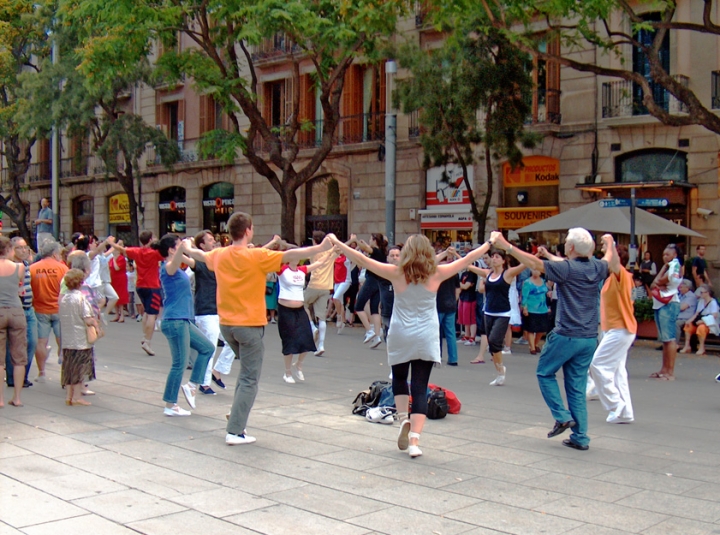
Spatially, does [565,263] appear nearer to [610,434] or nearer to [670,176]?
[610,434]

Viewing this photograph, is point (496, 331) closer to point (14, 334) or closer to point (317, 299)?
point (317, 299)

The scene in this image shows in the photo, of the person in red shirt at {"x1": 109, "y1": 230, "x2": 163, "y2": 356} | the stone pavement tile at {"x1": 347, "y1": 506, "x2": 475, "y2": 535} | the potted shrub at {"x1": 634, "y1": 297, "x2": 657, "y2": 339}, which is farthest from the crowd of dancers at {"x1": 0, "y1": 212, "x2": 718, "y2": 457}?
the potted shrub at {"x1": 634, "y1": 297, "x2": 657, "y2": 339}

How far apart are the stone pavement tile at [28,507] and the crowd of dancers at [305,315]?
192 cm

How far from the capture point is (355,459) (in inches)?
275

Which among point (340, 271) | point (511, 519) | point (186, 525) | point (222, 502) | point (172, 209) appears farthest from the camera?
point (172, 209)

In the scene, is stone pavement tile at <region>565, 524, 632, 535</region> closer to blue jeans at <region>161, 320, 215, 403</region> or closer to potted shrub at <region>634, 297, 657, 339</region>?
blue jeans at <region>161, 320, 215, 403</region>

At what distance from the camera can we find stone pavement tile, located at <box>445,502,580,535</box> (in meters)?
5.20

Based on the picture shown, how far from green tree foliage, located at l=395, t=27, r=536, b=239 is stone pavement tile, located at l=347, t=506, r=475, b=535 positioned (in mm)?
16082

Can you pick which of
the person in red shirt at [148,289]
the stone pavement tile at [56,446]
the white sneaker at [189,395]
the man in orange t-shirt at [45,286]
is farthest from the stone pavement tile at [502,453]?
the person in red shirt at [148,289]

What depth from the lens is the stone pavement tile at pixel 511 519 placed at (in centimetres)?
520

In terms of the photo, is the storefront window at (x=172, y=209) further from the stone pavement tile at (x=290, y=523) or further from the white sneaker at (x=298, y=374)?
the stone pavement tile at (x=290, y=523)

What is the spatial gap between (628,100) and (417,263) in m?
16.9

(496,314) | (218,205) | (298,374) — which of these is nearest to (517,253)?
(496,314)

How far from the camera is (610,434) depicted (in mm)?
8172
